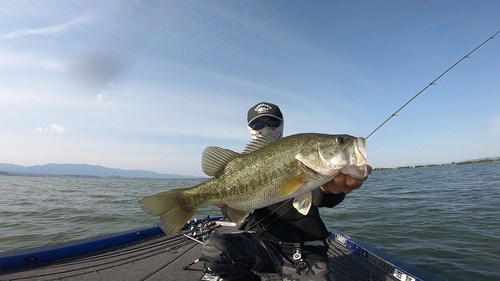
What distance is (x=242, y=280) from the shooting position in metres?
3.65

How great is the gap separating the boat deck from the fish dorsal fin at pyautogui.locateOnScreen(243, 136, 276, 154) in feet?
8.65

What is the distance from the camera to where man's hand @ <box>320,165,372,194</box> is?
2779 millimetres

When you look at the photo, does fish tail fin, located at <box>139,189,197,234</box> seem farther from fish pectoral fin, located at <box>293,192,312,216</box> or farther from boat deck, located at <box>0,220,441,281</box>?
Answer: boat deck, located at <box>0,220,441,281</box>

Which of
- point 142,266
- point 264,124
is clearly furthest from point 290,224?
point 142,266

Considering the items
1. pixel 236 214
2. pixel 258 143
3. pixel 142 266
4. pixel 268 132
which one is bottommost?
pixel 142 266

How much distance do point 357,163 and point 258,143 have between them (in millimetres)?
1247

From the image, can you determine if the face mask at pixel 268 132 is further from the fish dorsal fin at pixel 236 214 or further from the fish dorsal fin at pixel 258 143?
the fish dorsal fin at pixel 236 214

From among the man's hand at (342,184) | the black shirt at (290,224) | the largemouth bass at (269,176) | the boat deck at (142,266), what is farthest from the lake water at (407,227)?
the largemouth bass at (269,176)

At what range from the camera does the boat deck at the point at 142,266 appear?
4.30m

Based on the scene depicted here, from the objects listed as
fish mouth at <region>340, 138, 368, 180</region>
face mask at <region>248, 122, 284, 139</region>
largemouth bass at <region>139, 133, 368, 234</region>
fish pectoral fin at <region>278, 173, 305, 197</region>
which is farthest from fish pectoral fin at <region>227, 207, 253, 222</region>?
face mask at <region>248, 122, 284, 139</region>

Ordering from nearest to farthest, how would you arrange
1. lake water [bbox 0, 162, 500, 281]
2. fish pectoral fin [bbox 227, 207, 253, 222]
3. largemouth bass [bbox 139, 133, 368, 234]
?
largemouth bass [bbox 139, 133, 368, 234] → fish pectoral fin [bbox 227, 207, 253, 222] → lake water [bbox 0, 162, 500, 281]

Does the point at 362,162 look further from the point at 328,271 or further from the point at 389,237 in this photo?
the point at 389,237

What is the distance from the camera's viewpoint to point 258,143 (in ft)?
10.8

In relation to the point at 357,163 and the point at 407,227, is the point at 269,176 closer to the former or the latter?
the point at 357,163
